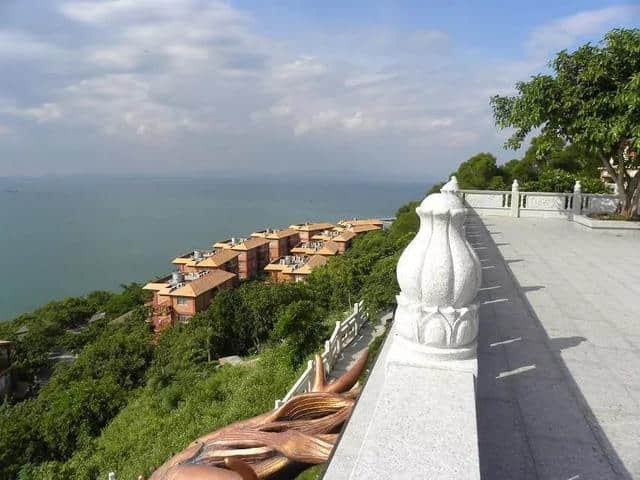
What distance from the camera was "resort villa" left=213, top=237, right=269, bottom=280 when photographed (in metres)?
36.0

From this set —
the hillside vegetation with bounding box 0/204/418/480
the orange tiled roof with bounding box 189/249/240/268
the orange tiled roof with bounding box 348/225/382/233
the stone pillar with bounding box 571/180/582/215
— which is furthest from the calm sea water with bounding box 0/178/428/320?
the stone pillar with bounding box 571/180/582/215

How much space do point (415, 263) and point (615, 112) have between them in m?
10.6

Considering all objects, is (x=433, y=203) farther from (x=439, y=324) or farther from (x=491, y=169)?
(x=491, y=169)

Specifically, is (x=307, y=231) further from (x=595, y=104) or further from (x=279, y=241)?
(x=595, y=104)

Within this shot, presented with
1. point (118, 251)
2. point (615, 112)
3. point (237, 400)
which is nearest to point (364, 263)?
point (237, 400)

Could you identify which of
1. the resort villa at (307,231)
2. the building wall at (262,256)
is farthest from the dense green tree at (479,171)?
the resort villa at (307,231)

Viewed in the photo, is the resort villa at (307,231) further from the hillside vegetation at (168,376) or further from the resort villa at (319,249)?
the hillside vegetation at (168,376)

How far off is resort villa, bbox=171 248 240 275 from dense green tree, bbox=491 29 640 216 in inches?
915

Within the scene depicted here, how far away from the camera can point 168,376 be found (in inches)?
648

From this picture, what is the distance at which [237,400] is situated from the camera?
10.6 meters

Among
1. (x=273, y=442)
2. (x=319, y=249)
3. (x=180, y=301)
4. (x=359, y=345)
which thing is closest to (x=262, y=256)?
(x=319, y=249)

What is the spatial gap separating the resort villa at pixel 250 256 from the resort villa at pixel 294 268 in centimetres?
510

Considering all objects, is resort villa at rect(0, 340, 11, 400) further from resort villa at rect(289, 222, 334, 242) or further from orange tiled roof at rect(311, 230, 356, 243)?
resort villa at rect(289, 222, 334, 242)

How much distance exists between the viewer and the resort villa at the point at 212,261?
98.8ft
